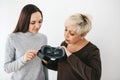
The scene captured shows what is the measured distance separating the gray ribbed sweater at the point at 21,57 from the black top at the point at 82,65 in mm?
150

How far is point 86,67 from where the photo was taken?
3.45 feet

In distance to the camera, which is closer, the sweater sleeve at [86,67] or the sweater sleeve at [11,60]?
the sweater sleeve at [86,67]

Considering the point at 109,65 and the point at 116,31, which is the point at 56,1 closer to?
the point at 116,31

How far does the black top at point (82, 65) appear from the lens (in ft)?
3.46

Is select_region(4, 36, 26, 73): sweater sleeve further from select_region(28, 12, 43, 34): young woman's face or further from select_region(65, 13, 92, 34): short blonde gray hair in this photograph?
select_region(65, 13, 92, 34): short blonde gray hair

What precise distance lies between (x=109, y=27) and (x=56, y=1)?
1.45ft

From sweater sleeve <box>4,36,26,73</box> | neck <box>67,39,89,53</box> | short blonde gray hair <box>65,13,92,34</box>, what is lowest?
sweater sleeve <box>4,36,26,73</box>

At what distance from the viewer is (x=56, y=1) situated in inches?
62.9

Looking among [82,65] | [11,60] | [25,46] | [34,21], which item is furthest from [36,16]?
[82,65]

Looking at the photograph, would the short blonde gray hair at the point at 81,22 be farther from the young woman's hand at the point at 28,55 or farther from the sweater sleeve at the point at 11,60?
the sweater sleeve at the point at 11,60

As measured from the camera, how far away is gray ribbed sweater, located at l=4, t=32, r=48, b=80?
1226mm

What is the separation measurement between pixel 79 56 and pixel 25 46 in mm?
337

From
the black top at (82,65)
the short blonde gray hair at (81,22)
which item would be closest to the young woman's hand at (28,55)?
the black top at (82,65)

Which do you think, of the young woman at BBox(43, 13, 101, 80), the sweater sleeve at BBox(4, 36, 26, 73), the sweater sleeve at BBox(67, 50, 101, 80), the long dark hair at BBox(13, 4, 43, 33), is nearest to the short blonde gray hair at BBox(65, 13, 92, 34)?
the young woman at BBox(43, 13, 101, 80)
